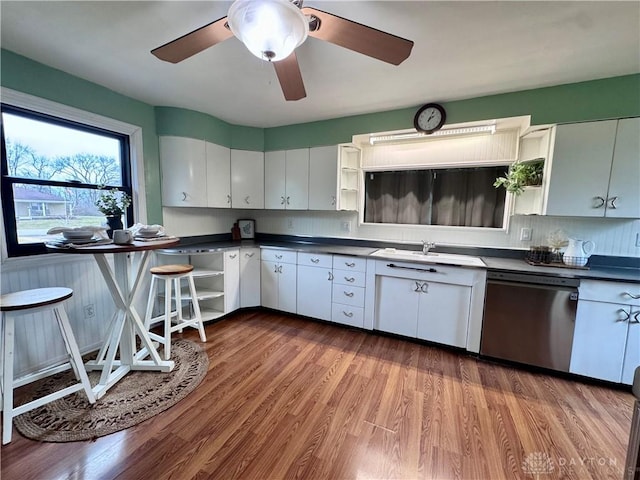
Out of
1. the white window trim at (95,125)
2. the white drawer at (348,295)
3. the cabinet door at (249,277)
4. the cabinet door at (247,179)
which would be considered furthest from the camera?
the cabinet door at (247,179)

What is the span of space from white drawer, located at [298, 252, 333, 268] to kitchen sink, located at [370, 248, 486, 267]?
19.3 inches

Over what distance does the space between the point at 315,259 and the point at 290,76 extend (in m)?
1.85

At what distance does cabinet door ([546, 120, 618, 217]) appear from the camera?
2086mm

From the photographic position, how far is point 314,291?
10.1 ft

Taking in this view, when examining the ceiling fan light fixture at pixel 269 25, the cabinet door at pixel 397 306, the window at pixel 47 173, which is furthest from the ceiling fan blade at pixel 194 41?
the cabinet door at pixel 397 306

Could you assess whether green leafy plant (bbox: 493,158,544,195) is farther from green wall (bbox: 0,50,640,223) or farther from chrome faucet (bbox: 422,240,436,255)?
chrome faucet (bbox: 422,240,436,255)

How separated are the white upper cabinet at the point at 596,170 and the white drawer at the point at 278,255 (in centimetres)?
246

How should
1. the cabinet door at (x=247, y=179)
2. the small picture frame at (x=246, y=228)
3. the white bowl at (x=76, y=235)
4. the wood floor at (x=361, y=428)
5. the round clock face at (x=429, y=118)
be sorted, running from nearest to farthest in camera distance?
the wood floor at (x=361, y=428) → the white bowl at (x=76, y=235) → the round clock face at (x=429, y=118) → the cabinet door at (x=247, y=179) → the small picture frame at (x=246, y=228)

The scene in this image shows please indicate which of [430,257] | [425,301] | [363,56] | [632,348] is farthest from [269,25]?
[632,348]

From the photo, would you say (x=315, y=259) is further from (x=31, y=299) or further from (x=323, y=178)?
(x=31, y=299)

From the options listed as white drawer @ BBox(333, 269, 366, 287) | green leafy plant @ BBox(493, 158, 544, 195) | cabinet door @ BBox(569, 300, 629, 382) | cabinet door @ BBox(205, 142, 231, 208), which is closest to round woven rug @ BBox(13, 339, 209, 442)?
white drawer @ BBox(333, 269, 366, 287)

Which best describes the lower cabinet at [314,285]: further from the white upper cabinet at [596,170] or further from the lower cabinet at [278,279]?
the white upper cabinet at [596,170]

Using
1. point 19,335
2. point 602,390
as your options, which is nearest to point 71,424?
→ point 19,335

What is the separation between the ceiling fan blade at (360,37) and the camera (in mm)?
1214
